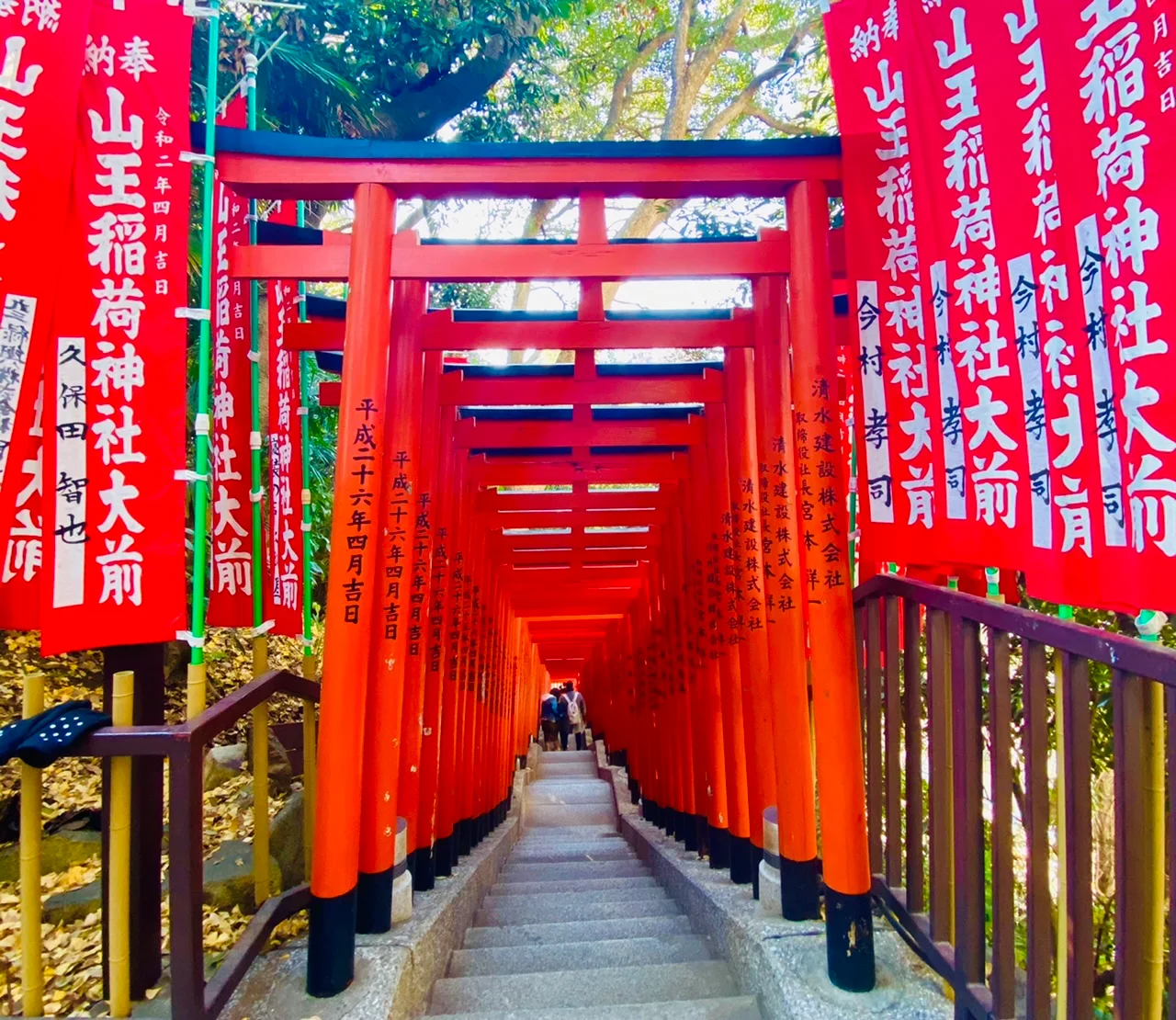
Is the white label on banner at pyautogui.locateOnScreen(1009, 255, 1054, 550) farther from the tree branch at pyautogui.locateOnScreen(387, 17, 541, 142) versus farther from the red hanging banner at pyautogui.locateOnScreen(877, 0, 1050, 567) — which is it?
the tree branch at pyautogui.locateOnScreen(387, 17, 541, 142)

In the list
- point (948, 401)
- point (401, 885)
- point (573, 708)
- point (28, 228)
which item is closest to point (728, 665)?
point (401, 885)

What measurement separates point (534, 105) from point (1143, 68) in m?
8.46

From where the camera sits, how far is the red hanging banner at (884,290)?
3.21 m

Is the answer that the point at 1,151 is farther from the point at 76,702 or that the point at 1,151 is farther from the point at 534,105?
the point at 534,105

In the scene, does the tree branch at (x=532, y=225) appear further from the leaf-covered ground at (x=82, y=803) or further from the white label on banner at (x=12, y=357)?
the white label on banner at (x=12, y=357)

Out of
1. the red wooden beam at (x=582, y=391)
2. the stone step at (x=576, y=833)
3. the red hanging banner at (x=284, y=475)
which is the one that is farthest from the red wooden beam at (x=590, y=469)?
the stone step at (x=576, y=833)

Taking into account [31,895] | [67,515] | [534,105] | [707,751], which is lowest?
[707,751]

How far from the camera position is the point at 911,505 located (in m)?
3.23

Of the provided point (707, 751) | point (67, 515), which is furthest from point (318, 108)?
point (707, 751)

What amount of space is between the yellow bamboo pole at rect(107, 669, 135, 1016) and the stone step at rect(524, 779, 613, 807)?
451 inches

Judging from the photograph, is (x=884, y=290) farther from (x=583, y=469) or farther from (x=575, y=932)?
(x=583, y=469)

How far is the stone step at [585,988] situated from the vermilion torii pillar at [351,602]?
79 centimetres

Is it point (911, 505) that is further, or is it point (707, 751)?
point (707, 751)

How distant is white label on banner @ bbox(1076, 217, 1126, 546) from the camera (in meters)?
2.19
